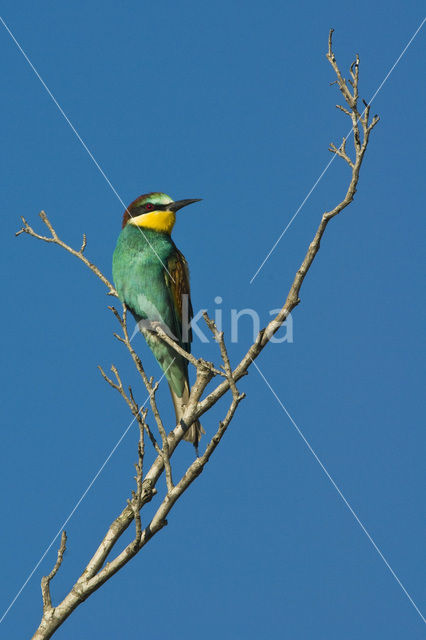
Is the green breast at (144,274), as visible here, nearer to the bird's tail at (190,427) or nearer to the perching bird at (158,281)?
the perching bird at (158,281)

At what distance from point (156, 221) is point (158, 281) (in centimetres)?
54

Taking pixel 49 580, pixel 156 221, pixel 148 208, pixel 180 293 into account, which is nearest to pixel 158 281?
pixel 180 293

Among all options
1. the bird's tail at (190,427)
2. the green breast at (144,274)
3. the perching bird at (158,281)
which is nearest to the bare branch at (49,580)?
the bird's tail at (190,427)

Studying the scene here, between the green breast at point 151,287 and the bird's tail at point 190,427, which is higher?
the green breast at point 151,287

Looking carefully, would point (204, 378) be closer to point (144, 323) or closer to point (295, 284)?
point (295, 284)

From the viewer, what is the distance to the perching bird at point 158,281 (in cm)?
581

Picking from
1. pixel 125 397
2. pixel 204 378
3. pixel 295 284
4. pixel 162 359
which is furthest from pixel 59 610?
pixel 162 359

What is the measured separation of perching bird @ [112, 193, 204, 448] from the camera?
19.1 ft

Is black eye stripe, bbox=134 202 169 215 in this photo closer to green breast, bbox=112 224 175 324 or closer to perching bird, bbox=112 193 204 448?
perching bird, bbox=112 193 204 448

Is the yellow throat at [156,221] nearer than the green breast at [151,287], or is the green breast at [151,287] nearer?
the green breast at [151,287]

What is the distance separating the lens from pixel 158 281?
5855mm

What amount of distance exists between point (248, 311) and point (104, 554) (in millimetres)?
2140

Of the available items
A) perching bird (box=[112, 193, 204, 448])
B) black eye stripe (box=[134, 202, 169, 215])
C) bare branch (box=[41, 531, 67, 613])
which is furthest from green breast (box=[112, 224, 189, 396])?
bare branch (box=[41, 531, 67, 613])

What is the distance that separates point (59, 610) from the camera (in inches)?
126
